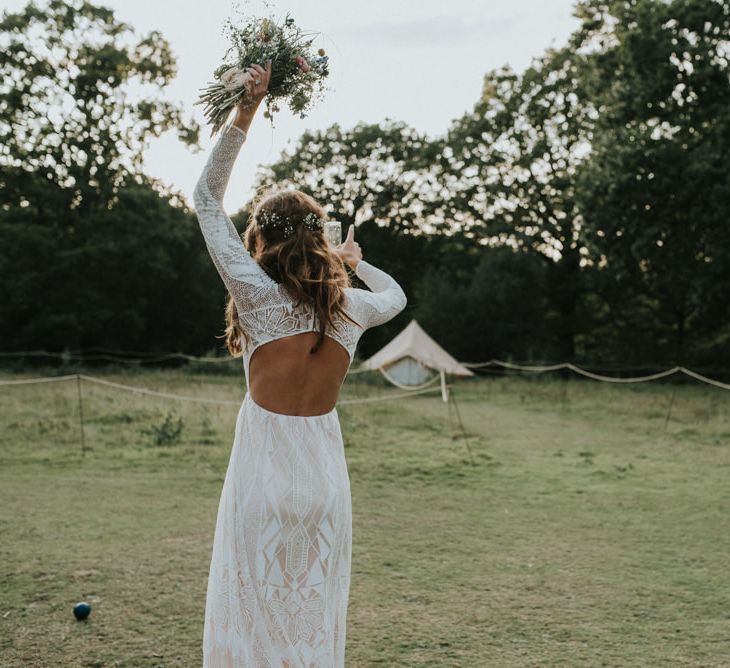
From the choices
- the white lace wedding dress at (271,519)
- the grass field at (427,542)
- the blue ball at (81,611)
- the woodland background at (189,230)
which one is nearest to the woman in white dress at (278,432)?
the white lace wedding dress at (271,519)

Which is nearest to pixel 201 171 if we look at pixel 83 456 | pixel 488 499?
pixel 488 499

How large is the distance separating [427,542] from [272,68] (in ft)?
14.2

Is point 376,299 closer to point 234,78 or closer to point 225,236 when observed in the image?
point 225,236

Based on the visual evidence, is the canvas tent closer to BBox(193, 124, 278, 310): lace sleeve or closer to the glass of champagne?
the glass of champagne

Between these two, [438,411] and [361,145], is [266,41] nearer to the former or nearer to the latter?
[438,411]

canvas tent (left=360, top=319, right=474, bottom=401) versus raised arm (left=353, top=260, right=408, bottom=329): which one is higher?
A: raised arm (left=353, top=260, right=408, bottom=329)

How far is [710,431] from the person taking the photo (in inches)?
506

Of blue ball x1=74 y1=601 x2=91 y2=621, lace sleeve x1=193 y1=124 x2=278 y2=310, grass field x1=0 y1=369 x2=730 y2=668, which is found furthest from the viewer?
blue ball x1=74 y1=601 x2=91 y2=621

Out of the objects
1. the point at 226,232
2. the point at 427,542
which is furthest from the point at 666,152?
the point at 226,232

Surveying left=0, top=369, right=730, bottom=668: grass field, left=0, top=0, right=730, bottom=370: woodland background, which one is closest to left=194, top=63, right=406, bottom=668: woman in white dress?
left=0, top=369, right=730, bottom=668: grass field

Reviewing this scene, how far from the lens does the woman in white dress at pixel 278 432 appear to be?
7.99 ft

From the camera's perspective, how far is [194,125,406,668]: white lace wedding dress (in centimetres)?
244

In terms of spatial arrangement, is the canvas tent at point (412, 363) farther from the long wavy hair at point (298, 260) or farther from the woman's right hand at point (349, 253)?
the long wavy hair at point (298, 260)

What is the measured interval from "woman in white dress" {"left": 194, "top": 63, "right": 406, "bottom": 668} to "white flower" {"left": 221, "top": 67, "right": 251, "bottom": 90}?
31mm
